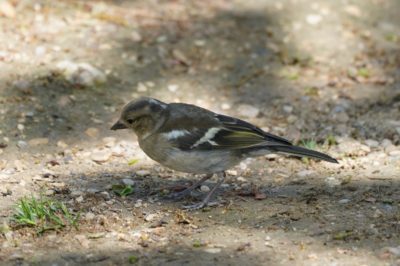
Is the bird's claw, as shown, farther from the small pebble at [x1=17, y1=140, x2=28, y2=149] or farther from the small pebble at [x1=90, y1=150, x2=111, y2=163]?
the small pebble at [x1=17, y1=140, x2=28, y2=149]

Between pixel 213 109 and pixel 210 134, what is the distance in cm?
205

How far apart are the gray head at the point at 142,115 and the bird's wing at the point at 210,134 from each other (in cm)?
14

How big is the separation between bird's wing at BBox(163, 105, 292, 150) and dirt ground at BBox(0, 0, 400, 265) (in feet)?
1.62

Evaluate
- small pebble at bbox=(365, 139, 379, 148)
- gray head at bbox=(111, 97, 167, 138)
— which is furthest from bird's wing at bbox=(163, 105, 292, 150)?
small pebble at bbox=(365, 139, 379, 148)

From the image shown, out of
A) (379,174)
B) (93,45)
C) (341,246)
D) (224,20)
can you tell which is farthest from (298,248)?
(224,20)

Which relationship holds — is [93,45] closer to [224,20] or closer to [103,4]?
[103,4]

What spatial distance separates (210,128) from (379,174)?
1.67m

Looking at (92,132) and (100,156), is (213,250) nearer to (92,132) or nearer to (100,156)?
(100,156)

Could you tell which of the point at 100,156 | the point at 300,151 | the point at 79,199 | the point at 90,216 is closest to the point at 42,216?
the point at 90,216

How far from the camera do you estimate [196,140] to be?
623cm

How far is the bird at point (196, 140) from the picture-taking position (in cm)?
620

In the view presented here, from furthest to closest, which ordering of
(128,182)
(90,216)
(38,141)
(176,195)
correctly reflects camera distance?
(38,141), (128,182), (176,195), (90,216)

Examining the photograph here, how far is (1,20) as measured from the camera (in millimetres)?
9086

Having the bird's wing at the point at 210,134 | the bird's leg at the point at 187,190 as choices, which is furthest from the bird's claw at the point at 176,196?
the bird's wing at the point at 210,134
